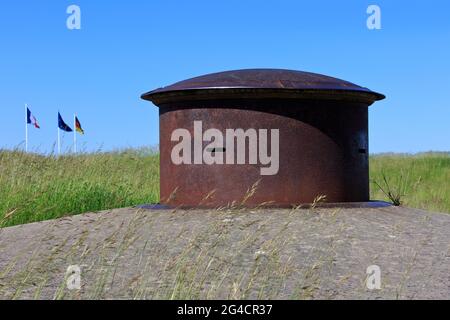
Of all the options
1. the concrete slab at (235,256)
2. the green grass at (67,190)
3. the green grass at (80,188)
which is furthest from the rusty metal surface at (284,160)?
the green grass at (67,190)

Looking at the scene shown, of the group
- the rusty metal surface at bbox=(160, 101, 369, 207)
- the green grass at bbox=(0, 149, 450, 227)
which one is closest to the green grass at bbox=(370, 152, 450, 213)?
the green grass at bbox=(0, 149, 450, 227)

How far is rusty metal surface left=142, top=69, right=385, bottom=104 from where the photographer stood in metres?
7.03

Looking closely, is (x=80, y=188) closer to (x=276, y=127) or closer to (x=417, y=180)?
(x=276, y=127)

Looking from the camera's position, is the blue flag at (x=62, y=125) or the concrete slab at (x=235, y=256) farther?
the blue flag at (x=62, y=125)

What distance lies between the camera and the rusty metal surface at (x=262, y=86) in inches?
277

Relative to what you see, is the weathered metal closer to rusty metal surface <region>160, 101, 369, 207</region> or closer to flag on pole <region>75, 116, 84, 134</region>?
rusty metal surface <region>160, 101, 369, 207</region>

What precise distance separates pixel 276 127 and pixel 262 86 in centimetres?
43

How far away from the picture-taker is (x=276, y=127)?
709 centimetres

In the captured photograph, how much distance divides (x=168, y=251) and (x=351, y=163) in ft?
9.07

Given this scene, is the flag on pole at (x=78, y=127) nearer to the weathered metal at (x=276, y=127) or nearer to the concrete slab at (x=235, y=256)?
the weathered metal at (x=276, y=127)

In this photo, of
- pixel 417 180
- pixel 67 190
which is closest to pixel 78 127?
pixel 417 180

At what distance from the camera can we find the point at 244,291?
4.27 m
